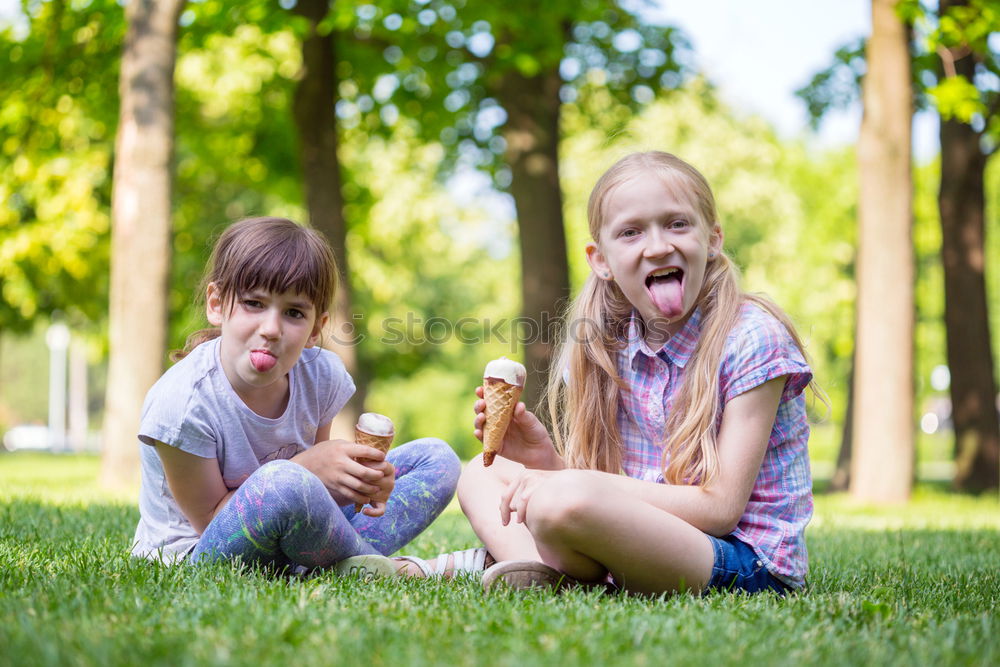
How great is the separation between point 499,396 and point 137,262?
650 cm

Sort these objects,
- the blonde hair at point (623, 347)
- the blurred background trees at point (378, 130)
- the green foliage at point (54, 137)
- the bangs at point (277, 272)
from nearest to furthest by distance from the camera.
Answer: the blonde hair at point (623, 347) → the bangs at point (277, 272) → the blurred background trees at point (378, 130) → the green foliage at point (54, 137)

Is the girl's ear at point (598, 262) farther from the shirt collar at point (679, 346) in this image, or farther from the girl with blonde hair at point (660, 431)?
the shirt collar at point (679, 346)

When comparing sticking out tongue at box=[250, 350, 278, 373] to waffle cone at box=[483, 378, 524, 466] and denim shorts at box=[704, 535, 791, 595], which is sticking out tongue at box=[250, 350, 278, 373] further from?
denim shorts at box=[704, 535, 791, 595]

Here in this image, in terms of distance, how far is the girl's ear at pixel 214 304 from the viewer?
11.8 ft

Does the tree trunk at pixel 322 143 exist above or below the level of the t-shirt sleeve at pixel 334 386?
above

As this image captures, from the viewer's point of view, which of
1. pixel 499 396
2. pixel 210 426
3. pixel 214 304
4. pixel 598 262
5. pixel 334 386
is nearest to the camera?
pixel 210 426

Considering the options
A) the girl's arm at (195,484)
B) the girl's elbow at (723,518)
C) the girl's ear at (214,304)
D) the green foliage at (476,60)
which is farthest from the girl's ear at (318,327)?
the green foliage at (476,60)

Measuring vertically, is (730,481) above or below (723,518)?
above

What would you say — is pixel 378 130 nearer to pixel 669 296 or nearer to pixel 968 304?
pixel 968 304

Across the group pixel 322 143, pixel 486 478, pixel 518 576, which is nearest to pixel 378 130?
pixel 322 143

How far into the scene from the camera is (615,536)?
9.89ft

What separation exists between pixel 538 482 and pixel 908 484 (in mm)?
7888

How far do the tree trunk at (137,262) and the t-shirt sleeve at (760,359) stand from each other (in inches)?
268

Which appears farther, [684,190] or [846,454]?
[846,454]
